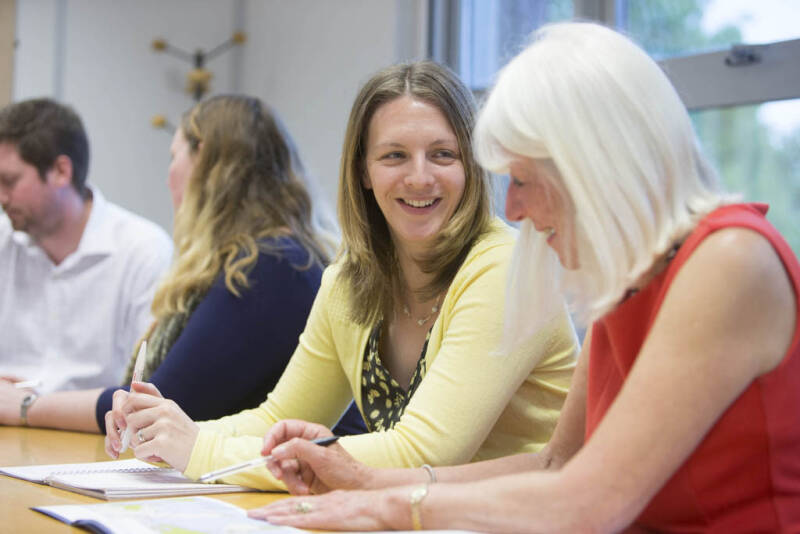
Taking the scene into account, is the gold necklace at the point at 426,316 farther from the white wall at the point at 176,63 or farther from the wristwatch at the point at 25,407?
the white wall at the point at 176,63

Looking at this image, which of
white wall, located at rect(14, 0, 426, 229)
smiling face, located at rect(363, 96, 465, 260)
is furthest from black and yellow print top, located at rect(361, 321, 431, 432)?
white wall, located at rect(14, 0, 426, 229)

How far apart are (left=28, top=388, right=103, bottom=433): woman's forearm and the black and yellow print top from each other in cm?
69

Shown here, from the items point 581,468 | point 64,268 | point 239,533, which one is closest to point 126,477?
point 239,533

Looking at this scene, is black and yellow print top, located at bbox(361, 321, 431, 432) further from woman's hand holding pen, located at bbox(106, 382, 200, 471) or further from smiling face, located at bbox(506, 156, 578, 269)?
smiling face, located at bbox(506, 156, 578, 269)

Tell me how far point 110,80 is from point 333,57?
942mm

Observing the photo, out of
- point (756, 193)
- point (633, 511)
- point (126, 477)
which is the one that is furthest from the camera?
point (756, 193)

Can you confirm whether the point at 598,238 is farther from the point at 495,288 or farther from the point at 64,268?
the point at 64,268

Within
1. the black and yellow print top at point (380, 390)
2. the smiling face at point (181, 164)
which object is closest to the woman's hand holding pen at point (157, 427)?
the black and yellow print top at point (380, 390)

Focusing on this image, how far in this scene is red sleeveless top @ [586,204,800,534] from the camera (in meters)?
0.85

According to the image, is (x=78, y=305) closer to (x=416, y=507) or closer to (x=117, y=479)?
(x=117, y=479)

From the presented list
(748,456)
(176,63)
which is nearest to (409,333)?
(748,456)

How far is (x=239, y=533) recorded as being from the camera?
0.90 meters

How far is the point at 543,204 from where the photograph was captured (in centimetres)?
99

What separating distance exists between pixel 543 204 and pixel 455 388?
35 centimetres
